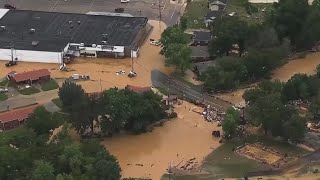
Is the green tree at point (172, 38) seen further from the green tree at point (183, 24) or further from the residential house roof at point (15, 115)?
the residential house roof at point (15, 115)

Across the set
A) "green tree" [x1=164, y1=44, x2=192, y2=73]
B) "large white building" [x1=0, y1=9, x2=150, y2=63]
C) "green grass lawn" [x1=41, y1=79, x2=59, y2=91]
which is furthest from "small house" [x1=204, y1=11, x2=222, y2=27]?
"green grass lawn" [x1=41, y1=79, x2=59, y2=91]

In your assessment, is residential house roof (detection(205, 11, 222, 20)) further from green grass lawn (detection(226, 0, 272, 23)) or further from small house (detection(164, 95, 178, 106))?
small house (detection(164, 95, 178, 106))

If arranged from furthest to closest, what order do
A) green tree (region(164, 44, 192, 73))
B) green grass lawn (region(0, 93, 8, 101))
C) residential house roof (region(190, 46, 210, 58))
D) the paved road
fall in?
residential house roof (region(190, 46, 210, 58)) → green tree (region(164, 44, 192, 73)) → green grass lawn (region(0, 93, 8, 101)) → the paved road

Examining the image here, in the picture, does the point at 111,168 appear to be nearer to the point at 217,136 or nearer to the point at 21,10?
the point at 217,136

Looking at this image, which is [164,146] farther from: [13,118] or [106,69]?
[106,69]

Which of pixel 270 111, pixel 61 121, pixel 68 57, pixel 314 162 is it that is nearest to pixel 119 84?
pixel 68 57

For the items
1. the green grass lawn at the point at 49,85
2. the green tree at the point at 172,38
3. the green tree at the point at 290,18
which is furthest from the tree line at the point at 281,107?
the green grass lawn at the point at 49,85
